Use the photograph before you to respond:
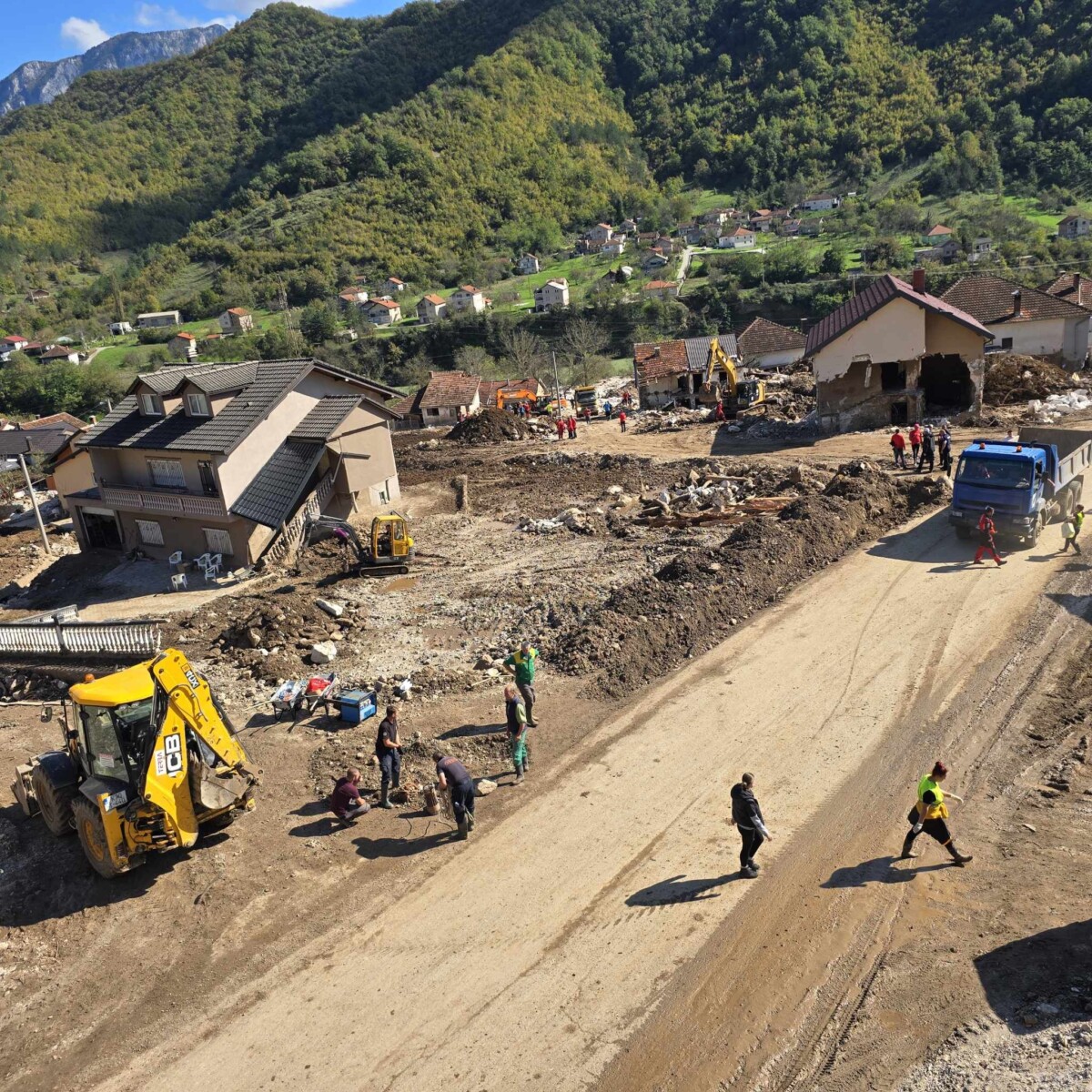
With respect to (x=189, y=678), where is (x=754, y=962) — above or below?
below

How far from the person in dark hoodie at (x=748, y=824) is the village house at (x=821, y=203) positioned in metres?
131

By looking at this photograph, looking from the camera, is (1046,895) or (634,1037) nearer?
(634,1037)

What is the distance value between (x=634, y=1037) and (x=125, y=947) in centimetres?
591

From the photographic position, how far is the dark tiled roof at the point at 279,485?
24.7 meters

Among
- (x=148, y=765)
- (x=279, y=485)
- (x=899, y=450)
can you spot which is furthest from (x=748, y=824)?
(x=899, y=450)

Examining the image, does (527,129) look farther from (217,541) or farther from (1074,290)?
(217,541)

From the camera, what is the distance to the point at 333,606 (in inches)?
766

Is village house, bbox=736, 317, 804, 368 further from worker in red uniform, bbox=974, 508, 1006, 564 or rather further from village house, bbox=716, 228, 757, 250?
village house, bbox=716, 228, 757, 250

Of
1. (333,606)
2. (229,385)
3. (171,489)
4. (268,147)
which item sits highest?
(268,147)

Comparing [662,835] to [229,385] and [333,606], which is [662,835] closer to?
[333,606]

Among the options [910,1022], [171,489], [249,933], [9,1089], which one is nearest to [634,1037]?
[910,1022]

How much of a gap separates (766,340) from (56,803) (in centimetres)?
5472

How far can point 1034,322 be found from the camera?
38.5 meters

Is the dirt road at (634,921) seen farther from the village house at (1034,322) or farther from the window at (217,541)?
the village house at (1034,322)
